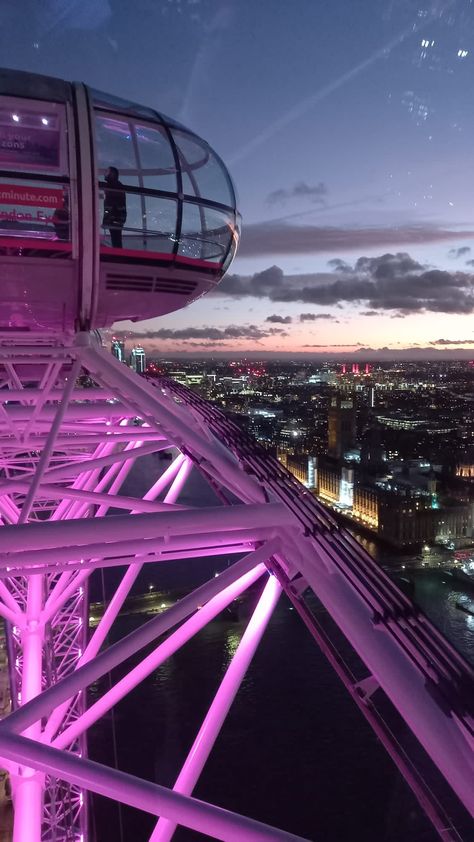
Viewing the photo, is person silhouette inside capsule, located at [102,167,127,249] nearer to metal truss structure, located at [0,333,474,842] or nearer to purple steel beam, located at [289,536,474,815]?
metal truss structure, located at [0,333,474,842]

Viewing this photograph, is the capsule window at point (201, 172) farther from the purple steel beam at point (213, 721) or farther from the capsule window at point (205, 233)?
the purple steel beam at point (213, 721)

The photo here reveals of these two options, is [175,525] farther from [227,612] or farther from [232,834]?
[227,612]

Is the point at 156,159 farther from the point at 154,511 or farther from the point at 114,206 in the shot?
the point at 154,511

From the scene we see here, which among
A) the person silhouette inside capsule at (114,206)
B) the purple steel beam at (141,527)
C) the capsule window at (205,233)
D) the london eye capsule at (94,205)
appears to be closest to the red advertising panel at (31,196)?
the london eye capsule at (94,205)

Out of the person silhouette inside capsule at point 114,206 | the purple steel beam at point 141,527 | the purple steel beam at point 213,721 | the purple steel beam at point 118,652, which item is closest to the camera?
the purple steel beam at point 118,652

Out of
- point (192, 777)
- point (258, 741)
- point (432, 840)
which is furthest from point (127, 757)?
point (192, 777)

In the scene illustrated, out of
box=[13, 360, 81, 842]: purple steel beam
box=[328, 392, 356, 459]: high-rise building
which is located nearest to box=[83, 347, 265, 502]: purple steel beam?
box=[13, 360, 81, 842]: purple steel beam

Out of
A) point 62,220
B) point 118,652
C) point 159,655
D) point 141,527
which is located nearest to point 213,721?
point 159,655
